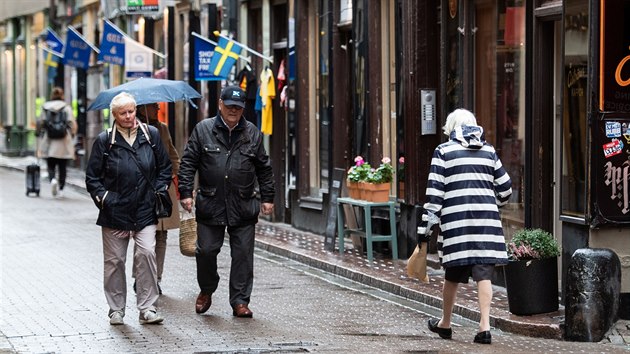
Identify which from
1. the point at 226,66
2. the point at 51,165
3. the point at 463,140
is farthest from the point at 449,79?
the point at 51,165

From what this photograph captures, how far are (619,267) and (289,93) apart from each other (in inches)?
440

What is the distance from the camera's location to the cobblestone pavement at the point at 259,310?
36.8 ft

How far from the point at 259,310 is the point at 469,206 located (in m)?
2.72

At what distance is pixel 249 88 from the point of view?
23.9 metres

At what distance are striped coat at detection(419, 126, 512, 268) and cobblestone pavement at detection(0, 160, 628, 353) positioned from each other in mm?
709

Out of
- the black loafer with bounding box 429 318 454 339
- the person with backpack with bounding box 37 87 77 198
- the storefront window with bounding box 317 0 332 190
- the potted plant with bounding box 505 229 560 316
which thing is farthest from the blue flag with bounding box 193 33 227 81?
the black loafer with bounding box 429 318 454 339

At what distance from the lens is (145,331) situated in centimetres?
1189

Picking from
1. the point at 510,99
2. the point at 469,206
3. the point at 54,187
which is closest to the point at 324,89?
the point at 510,99

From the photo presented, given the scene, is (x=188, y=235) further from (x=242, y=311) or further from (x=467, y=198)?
(x=467, y=198)

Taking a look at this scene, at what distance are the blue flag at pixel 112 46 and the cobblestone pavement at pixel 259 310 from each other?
33.1 feet

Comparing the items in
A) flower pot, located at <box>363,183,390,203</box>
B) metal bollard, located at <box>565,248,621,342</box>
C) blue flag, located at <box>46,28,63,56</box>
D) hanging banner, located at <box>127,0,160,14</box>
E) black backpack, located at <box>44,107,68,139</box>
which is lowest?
metal bollard, located at <box>565,248,621,342</box>

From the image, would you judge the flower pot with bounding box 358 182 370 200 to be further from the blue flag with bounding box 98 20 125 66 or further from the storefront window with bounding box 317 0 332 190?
the blue flag with bounding box 98 20 125 66

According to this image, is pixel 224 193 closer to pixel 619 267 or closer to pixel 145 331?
pixel 145 331

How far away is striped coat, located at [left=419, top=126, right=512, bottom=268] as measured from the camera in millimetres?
11289
